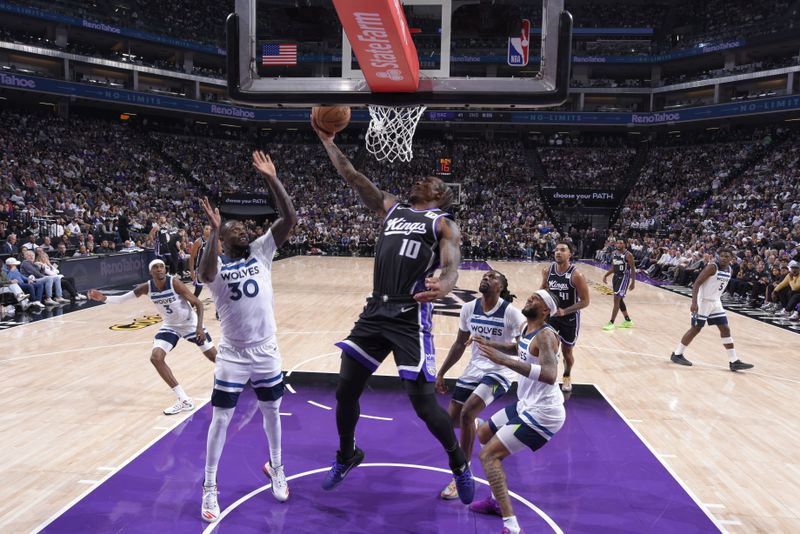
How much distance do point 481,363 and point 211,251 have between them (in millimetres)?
2243

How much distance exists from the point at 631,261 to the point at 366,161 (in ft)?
88.8

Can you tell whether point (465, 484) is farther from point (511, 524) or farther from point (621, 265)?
point (621, 265)

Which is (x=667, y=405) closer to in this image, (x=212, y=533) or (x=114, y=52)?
(x=212, y=533)

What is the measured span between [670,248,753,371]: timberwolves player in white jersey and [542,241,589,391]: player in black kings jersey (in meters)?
2.45

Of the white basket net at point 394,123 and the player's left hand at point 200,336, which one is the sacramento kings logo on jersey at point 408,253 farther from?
the player's left hand at point 200,336

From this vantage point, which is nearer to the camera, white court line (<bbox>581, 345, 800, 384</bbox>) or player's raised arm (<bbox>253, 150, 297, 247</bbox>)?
player's raised arm (<bbox>253, 150, 297, 247</bbox>)

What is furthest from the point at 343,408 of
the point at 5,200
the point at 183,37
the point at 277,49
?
the point at 183,37

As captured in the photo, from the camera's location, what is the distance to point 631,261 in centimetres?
1102

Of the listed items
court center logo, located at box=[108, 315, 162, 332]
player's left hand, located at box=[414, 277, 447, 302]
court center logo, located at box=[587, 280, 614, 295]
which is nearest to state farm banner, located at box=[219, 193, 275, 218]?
court center logo, located at box=[587, 280, 614, 295]

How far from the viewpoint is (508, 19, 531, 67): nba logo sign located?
220 inches

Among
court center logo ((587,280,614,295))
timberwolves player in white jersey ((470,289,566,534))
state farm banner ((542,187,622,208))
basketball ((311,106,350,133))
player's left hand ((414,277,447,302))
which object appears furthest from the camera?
state farm banner ((542,187,622,208))

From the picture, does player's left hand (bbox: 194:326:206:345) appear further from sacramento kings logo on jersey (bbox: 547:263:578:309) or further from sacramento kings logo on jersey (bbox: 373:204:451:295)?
sacramento kings logo on jersey (bbox: 547:263:578:309)

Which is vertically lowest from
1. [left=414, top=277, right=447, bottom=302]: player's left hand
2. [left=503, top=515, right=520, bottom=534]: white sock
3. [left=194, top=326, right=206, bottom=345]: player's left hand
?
[left=503, top=515, right=520, bottom=534]: white sock

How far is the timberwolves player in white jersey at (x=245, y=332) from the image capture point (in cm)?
391
